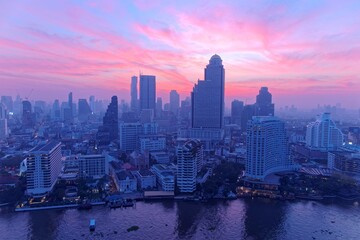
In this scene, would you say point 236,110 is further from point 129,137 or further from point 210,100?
point 129,137

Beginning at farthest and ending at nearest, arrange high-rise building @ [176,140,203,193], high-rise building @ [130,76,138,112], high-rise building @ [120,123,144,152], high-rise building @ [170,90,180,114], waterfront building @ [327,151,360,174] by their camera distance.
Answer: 1. high-rise building @ [170,90,180,114]
2. high-rise building @ [130,76,138,112]
3. high-rise building @ [120,123,144,152]
4. waterfront building @ [327,151,360,174]
5. high-rise building @ [176,140,203,193]

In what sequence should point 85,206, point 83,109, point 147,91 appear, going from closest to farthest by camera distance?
1. point 85,206
2. point 147,91
3. point 83,109

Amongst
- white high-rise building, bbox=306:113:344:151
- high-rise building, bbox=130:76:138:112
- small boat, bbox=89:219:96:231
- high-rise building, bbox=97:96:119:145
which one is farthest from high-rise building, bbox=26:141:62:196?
high-rise building, bbox=130:76:138:112

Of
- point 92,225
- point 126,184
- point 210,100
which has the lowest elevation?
point 92,225

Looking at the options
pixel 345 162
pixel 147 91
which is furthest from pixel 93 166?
pixel 147 91

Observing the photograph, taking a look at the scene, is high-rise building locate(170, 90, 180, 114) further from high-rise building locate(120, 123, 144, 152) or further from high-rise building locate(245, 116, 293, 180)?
high-rise building locate(245, 116, 293, 180)

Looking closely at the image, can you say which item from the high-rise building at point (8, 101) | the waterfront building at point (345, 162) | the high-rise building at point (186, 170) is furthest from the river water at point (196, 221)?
the high-rise building at point (8, 101)

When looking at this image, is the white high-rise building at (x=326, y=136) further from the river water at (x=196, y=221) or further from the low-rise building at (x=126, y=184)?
the low-rise building at (x=126, y=184)

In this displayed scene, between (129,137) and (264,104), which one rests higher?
(264,104)
